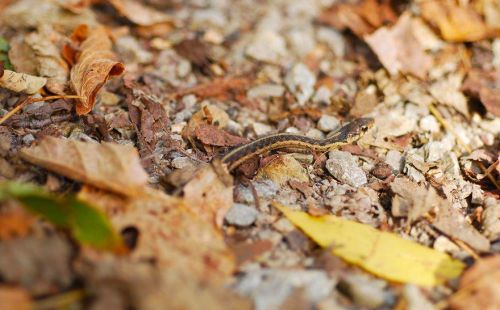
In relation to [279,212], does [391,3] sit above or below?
above

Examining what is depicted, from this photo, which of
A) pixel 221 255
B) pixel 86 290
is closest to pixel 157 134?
pixel 221 255

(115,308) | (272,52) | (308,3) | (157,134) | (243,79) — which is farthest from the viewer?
(308,3)

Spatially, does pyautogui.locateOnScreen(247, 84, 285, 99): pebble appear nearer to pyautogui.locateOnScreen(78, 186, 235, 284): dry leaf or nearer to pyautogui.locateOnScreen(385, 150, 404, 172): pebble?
pyautogui.locateOnScreen(385, 150, 404, 172): pebble

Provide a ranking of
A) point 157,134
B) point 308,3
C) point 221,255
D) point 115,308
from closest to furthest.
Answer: point 115,308
point 221,255
point 157,134
point 308,3

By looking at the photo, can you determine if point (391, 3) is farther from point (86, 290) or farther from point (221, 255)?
point (86, 290)

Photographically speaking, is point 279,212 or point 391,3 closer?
point 279,212

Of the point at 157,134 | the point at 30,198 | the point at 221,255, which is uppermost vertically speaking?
the point at 30,198

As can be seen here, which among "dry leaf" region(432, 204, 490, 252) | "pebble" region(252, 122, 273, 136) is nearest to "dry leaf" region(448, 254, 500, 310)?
"dry leaf" region(432, 204, 490, 252)
